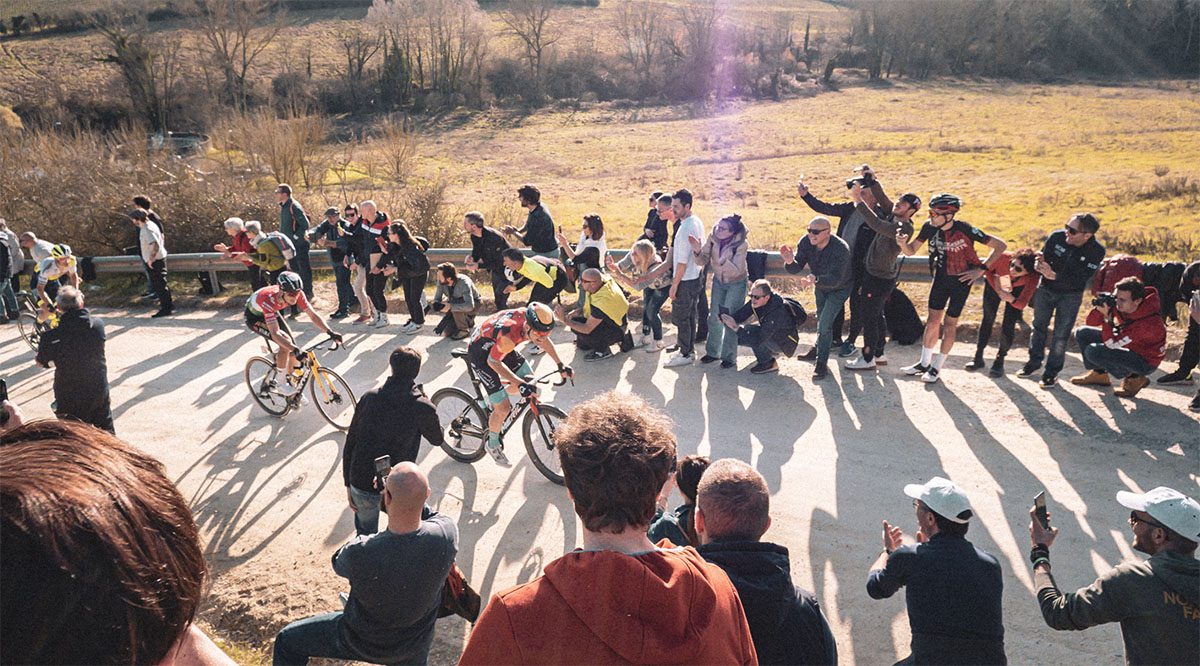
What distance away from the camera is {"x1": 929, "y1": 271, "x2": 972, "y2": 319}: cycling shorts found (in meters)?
8.20

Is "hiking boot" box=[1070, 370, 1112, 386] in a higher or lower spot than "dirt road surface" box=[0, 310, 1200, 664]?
higher

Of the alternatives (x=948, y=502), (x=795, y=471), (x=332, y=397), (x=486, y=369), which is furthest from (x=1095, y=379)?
(x=332, y=397)

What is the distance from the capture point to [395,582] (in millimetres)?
3758

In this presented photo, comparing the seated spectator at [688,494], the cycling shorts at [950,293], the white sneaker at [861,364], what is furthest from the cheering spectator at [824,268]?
the seated spectator at [688,494]

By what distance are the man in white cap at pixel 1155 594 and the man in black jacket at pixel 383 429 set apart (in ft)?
14.0

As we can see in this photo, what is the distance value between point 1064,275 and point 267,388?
925 centimetres

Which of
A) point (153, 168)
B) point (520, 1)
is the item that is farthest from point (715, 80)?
point (153, 168)

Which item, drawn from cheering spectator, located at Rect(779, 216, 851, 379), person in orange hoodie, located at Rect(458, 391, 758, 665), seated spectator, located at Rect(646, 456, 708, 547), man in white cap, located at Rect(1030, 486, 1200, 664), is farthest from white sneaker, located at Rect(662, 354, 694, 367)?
person in orange hoodie, located at Rect(458, 391, 758, 665)

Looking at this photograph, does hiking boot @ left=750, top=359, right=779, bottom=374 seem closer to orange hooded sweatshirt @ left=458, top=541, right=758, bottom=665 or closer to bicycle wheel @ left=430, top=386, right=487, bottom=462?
bicycle wheel @ left=430, top=386, right=487, bottom=462

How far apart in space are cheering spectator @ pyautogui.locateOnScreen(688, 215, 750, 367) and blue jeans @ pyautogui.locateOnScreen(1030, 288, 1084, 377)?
3.35 metres

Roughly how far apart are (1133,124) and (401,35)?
44602mm

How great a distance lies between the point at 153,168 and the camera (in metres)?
16.1

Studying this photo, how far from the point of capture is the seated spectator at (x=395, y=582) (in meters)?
3.76

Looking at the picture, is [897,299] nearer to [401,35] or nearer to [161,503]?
[161,503]
